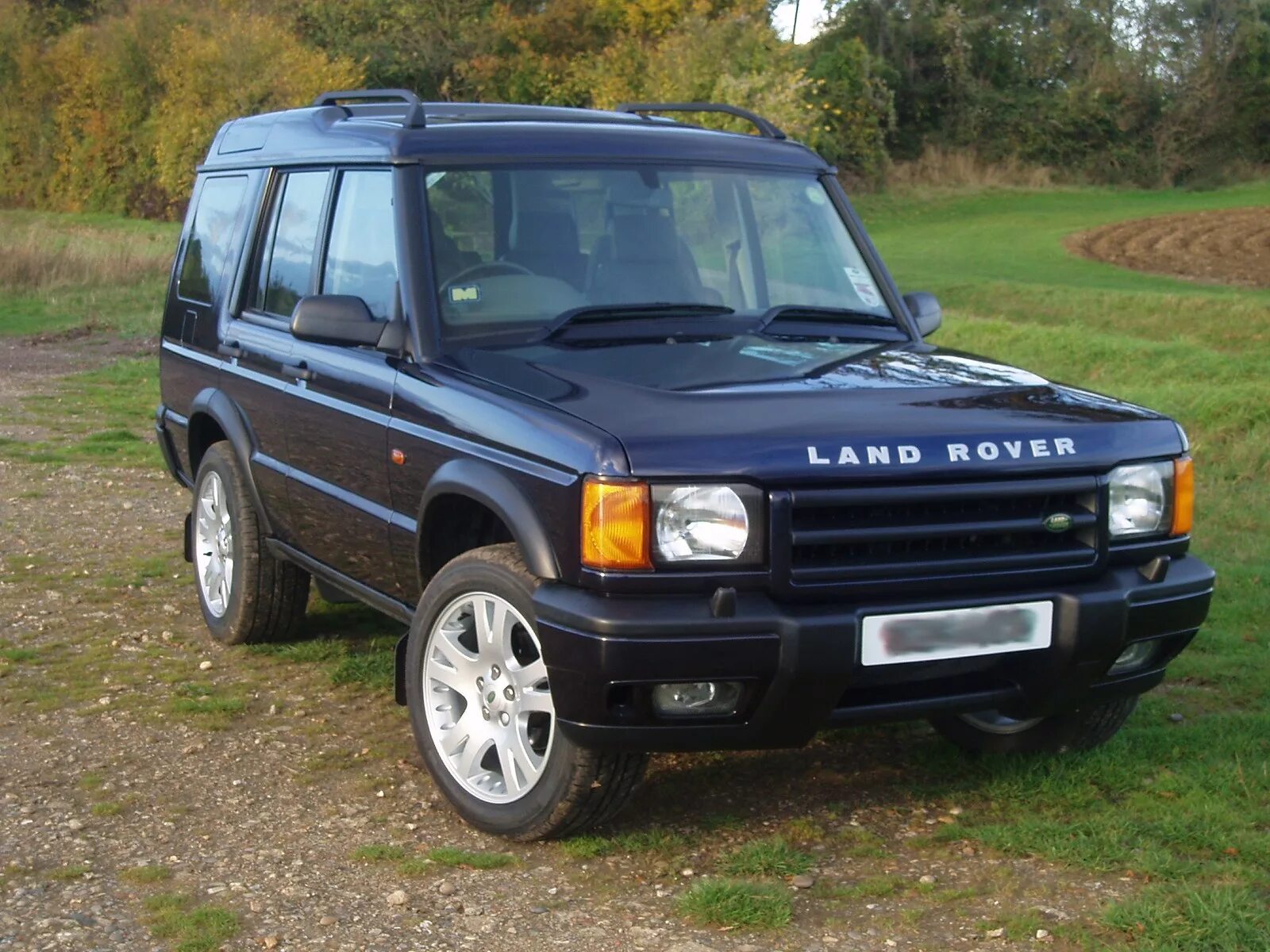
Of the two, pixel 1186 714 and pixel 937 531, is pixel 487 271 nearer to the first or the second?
pixel 937 531

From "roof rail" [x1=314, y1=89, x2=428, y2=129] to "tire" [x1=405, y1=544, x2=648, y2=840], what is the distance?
161 centimetres

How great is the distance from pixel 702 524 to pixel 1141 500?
1334 mm

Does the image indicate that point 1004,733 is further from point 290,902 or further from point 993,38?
point 993,38

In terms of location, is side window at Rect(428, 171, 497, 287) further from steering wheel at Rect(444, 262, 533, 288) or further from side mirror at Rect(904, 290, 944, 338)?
side mirror at Rect(904, 290, 944, 338)

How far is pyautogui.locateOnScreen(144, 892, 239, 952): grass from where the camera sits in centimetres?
389

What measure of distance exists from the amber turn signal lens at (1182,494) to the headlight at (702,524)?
4.39 feet

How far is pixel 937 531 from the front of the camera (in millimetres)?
4215

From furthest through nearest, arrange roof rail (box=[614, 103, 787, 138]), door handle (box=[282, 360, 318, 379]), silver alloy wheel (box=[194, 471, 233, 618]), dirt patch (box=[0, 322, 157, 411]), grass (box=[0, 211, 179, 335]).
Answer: grass (box=[0, 211, 179, 335]) < dirt patch (box=[0, 322, 157, 411]) < silver alloy wheel (box=[194, 471, 233, 618]) < roof rail (box=[614, 103, 787, 138]) < door handle (box=[282, 360, 318, 379])

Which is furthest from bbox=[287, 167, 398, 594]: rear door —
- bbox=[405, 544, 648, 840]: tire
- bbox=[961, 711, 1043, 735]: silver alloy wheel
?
bbox=[961, 711, 1043, 735]: silver alloy wheel

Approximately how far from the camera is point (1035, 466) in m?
4.30

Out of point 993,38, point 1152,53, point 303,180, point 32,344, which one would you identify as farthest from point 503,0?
point 303,180

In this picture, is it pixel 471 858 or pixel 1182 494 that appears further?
pixel 1182 494

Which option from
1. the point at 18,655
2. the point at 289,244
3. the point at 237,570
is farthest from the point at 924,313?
the point at 18,655

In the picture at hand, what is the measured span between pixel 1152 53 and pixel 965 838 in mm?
55775
